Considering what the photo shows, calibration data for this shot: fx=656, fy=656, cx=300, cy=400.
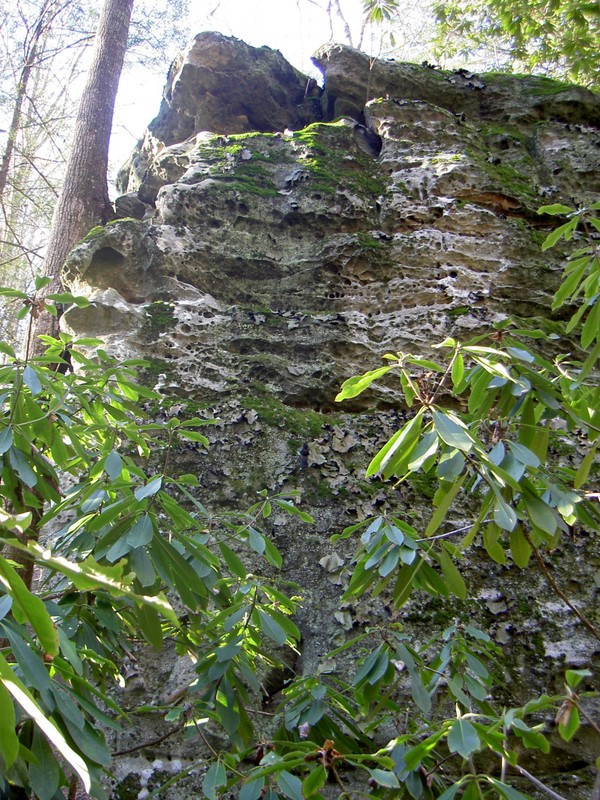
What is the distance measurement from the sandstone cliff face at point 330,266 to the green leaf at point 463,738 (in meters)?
1.10

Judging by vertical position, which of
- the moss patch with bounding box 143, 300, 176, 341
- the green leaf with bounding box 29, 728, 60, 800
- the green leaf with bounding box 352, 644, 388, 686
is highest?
the moss patch with bounding box 143, 300, 176, 341

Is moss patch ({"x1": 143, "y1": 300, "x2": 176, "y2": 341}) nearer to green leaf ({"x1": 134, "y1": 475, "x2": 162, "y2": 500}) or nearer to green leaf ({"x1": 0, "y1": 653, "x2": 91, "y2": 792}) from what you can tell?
green leaf ({"x1": 134, "y1": 475, "x2": 162, "y2": 500})

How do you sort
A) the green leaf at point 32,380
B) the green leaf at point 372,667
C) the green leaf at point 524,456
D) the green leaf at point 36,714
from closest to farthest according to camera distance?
the green leaf at point 36,714 < the green leaf at point 524,456 < the green leaf at point 372,667 < the green leaf at point 32,380

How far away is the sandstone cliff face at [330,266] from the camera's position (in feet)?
8.82

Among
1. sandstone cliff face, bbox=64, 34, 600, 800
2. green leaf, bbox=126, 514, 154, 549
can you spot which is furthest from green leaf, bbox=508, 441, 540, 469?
sandstone cliff face, bbox=64, 34, 600, 800

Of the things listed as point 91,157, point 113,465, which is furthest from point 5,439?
point 91,157

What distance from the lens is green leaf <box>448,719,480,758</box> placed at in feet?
4.04

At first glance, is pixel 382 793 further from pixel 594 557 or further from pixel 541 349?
pixel 541 349

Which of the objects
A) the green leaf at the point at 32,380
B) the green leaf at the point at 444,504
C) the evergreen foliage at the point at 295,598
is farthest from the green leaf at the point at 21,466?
the green leaf at the point at 444,504

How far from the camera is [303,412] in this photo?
3.15 m

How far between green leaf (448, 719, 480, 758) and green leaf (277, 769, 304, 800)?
34cm

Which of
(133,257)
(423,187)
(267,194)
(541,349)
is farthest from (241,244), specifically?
(541,349)

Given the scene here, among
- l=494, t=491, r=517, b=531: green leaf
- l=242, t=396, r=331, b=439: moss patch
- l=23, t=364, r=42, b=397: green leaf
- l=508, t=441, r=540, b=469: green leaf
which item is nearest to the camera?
l=494, t=491, r=517, b=531: green leaf

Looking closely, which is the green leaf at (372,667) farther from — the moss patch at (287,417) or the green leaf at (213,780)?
the moss patch at (287,417)
